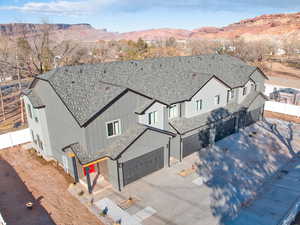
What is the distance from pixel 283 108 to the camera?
36062mm

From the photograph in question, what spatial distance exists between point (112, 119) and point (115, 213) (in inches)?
276

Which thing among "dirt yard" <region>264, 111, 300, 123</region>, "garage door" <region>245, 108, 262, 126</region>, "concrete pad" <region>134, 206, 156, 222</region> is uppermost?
"garage door" <region>245, 108, 262, 126</region>

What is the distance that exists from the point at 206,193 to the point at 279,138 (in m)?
15.3

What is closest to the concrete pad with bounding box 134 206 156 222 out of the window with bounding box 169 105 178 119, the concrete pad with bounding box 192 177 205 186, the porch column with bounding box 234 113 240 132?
the concrete pad with bounding box 192 177 205 186

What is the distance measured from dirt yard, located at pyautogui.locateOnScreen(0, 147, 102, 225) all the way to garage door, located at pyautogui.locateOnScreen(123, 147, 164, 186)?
4.16m

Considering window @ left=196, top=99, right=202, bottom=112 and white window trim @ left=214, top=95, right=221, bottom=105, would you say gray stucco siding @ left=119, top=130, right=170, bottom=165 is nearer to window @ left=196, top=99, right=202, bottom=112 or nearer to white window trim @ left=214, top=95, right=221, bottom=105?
window @ left=196, top=99, right=202, bottom=112

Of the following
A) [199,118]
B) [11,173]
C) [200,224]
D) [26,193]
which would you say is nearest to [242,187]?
[200,224]

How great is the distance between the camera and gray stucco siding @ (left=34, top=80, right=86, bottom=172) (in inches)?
743

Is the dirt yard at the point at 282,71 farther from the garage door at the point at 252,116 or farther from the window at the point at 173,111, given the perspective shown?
the window at the point at 173,111

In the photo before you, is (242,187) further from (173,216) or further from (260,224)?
(173,216)

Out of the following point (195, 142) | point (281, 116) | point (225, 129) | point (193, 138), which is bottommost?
point (281, 116)

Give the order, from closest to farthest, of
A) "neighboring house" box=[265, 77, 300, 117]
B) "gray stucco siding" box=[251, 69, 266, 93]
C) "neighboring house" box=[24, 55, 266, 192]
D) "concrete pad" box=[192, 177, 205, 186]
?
"neighboring house" box=[24, 55, 266, 192]
"concrete pad" box=[192, 177, 205, 186]
"gray stucco siding" box=[251, 69, 266, 93]
"neighboring house" box=[265, 77, 300, 117]

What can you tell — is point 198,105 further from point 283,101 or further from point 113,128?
point 283,101

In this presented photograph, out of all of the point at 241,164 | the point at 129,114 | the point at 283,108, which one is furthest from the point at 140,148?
the point at 283,108
